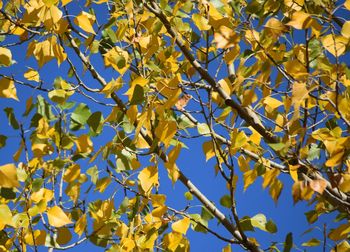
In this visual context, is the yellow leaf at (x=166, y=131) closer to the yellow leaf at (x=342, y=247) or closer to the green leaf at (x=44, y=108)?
the green leaf at (x=44, y=108)

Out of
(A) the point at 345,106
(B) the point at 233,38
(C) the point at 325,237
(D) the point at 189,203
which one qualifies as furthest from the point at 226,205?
(B) the point at 233,38

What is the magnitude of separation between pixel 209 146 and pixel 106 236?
19.8 inches

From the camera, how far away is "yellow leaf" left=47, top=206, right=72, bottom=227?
4.55ft

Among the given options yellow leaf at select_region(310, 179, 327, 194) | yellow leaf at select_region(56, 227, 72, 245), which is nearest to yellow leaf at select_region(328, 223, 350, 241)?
yellow leaf at select_region(310, 179, 327, 194)

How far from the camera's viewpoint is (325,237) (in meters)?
1.45

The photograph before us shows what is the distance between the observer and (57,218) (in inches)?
55.2

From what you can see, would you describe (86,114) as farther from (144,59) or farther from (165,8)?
(165,8)

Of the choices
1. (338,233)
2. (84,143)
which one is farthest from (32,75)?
(338,233)

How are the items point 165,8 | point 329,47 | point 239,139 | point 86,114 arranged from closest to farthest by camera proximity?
point 329,47
point 239,139
point 86,114
point 165,8

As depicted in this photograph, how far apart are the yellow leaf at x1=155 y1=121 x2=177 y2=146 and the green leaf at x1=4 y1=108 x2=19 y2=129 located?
532mm

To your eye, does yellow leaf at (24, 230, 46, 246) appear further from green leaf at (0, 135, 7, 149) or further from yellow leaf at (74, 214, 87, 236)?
green leaf at (0, 135, 7, 149)

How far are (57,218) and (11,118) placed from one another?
1.30 feet

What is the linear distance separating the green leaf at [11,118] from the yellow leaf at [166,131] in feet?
1.75

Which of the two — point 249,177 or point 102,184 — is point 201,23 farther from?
point 102,184
